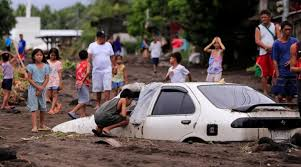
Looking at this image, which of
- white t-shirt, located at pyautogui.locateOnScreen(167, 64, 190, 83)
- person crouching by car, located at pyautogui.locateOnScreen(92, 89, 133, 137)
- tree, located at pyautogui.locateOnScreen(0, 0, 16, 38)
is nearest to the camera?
person crouching by car, located at pyautogui.locateOnScreen(92, 89, 133, 137)

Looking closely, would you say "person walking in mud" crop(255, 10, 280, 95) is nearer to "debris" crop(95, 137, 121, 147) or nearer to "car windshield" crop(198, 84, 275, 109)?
"car windshield" crop(198, 84, 275, 109)

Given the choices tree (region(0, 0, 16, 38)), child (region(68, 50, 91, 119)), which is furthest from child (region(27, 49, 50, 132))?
tree (region(0, 0, 16, 38))

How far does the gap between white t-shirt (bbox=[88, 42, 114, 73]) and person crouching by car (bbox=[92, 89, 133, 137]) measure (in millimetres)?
4338

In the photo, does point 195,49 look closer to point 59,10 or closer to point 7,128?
point 7,128

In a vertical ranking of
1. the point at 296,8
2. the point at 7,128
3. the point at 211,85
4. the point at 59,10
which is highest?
the point at 59,10

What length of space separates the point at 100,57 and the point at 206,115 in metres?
6.39

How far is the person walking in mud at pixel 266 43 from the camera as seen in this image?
575 inches

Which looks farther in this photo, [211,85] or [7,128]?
[7,128]

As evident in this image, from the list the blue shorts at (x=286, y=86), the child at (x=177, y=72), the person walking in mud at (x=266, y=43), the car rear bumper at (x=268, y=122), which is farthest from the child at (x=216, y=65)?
the car rear bumper at (x=268, y=122)

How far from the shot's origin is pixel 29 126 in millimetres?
14797

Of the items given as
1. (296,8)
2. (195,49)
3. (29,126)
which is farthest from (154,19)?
(29,126)

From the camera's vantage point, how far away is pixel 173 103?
10.9 metres

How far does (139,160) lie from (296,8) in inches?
767

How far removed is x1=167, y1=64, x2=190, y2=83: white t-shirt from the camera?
560 inches
